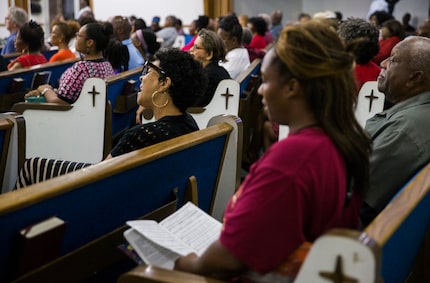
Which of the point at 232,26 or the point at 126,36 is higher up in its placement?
the point at 232,26

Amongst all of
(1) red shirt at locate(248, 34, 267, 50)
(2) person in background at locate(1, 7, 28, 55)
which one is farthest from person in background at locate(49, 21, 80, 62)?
(1) red shirt at locate(248, 34, 267, 50)

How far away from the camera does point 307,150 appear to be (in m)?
1.22

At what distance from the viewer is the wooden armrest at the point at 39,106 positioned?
3617mm

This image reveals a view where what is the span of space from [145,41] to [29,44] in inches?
49.3

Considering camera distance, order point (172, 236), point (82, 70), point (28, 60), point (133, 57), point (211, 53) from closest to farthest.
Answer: point (172, 236) → point (82, 70) → point (211, 53) → point (28, 60) → point (133, 57)

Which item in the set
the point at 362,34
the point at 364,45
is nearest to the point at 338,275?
the point at 364,45

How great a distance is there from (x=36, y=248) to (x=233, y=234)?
0.47m

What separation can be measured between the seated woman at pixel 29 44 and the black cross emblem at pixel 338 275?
4342mm

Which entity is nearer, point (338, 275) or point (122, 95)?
point (338, 275)

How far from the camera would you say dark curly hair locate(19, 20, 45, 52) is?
4.94m

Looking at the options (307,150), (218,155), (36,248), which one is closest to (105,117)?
(218,155)

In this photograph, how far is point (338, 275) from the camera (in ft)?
3.59

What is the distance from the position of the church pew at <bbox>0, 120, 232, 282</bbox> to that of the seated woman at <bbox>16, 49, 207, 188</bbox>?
6.6 inches

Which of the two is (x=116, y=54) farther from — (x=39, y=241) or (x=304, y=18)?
(x=39, y=241)
